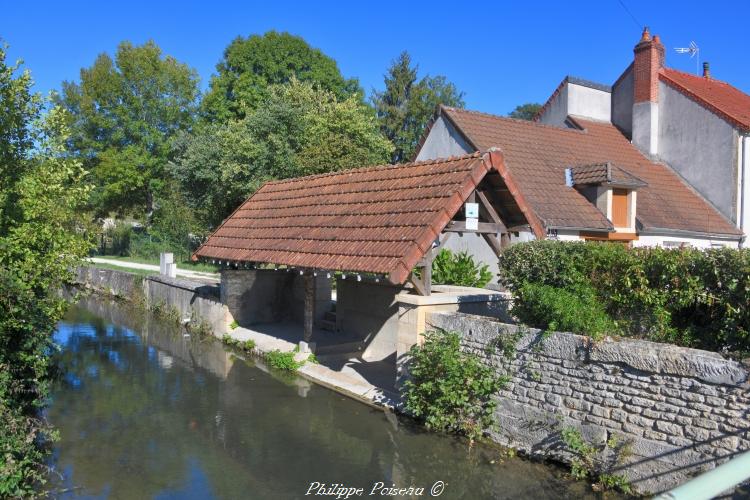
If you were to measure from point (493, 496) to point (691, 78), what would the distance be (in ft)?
73.1

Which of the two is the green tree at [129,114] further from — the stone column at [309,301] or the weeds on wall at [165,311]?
the stone column at [309,301]

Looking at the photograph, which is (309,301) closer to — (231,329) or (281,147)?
(231,329)

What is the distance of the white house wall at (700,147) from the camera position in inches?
771

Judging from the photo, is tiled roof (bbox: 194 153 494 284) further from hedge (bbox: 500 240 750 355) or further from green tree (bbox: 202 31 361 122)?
green tree (bbox: 202 31 361 122)

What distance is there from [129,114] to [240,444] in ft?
123

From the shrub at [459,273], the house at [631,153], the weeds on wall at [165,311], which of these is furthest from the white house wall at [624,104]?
the weeds on wall at [165,311]

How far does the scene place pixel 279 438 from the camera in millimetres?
9070

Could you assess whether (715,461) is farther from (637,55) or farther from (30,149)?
(637,55)

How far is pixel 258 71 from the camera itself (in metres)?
39.8

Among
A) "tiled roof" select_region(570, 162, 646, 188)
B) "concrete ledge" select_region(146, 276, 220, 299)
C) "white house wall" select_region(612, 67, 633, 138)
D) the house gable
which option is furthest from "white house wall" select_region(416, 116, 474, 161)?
"concrete ledge" select_region(146, 276, 220, 299)

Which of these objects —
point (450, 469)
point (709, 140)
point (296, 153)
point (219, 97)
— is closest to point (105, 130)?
point (219, 97)

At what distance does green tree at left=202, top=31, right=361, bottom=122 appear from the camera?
38.8 metres

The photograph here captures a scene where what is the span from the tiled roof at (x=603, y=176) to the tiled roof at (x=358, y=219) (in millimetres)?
7193

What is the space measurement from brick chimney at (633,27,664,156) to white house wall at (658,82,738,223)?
254 millimetres
